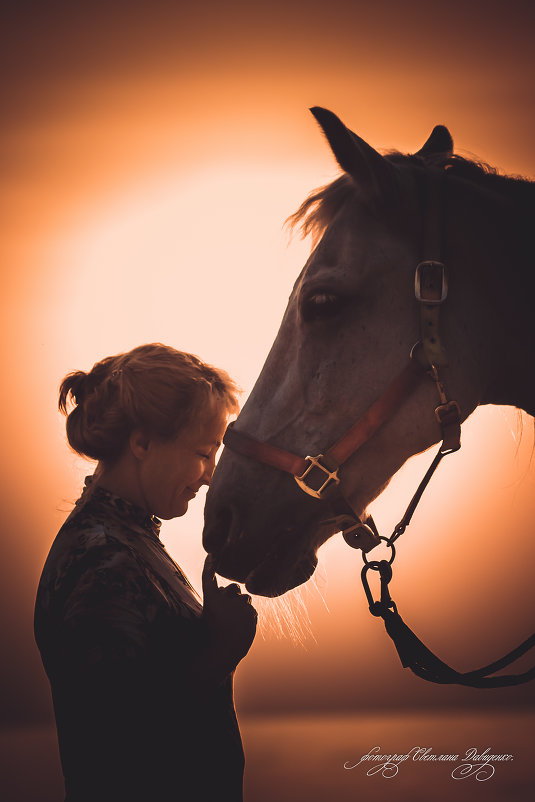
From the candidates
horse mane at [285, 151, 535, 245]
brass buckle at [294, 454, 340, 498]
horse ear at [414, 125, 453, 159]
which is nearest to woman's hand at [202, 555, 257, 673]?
brass buckle at [294, 454, 340, 498]

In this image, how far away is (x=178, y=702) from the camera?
90 centimetres

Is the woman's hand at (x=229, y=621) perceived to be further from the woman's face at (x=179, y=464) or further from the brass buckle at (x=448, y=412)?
the brass buckle at (x=448, y=412)

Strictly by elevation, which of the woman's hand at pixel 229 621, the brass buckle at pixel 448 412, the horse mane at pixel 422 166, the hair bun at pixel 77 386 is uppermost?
the horse mane at pixel 422 166

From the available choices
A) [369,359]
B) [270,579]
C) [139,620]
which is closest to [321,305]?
[369,359]

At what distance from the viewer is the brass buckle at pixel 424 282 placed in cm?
99

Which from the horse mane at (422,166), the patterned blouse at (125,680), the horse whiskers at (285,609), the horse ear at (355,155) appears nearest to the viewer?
the patterned blouse at (125,680)

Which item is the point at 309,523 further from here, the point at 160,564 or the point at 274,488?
the point at 160,564

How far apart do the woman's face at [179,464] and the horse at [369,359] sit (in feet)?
0.48

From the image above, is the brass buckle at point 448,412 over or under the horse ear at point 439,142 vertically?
under

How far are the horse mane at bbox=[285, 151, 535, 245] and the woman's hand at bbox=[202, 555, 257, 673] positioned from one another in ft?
2.26

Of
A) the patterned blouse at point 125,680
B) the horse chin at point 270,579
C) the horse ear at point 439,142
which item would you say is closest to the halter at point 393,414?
the horse chin at point 270,579

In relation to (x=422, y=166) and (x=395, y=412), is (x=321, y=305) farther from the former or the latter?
(x=422, y=166)

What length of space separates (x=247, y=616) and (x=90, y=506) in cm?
33

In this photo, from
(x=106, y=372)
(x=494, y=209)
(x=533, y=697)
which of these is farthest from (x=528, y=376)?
(x=533, y=697)
